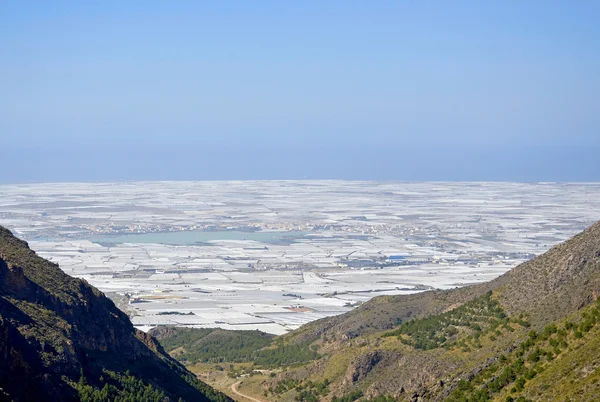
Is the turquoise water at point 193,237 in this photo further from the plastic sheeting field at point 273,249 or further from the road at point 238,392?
the road at point 238,392

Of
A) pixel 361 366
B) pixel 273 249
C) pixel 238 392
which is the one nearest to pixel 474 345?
pixel 361 366

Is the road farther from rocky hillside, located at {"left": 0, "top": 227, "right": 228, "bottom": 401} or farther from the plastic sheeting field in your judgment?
the plastic sheeting field

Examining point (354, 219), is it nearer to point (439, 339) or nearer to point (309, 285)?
point (309, 285)

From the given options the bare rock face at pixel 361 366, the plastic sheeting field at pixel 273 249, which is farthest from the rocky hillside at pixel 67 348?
the plastic sheeting field at pixel 273 249

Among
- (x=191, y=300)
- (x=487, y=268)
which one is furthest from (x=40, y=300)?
(x=487, y=268)

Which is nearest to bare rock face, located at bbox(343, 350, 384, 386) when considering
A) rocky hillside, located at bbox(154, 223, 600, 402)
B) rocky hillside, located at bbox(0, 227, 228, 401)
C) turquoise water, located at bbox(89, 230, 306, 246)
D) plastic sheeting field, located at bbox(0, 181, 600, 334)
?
rocky hillside, located at bbox(154, 223, 600, 402)

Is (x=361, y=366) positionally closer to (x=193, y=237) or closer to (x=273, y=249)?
(x=273, y=249)
